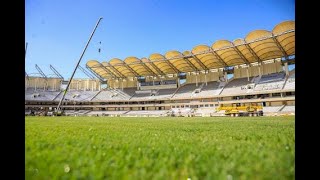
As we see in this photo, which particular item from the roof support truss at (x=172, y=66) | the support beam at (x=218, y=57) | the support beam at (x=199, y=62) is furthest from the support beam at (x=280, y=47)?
the roof support truss at (x=172, y=66)

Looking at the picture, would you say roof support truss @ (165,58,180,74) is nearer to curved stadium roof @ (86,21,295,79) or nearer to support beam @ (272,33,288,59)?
curved stadium roof @ (86,21,295,79)

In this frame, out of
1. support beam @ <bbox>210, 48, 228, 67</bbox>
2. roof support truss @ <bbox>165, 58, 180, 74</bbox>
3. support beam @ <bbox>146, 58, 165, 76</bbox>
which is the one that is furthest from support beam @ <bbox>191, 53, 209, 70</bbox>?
support beam @ <bbox>146, 58, 165, 76</bbox>

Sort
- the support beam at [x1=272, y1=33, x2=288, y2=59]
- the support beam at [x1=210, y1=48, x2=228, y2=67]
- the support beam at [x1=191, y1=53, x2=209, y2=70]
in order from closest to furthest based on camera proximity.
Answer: the support beam at [x1=272, y1=33, x2=288, y2=59], the support beam at [x1=210, y1=48, x2=228, y2=67], the support beam at [x1=191, y1=53, x2=209, y2=70]

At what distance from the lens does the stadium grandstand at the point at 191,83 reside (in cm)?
4653

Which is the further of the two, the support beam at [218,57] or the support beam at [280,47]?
the support beam at [218,57]

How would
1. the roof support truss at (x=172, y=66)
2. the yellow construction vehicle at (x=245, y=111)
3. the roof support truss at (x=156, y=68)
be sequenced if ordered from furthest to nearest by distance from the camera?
the roof support truss at (x=156, y=68)
the roof support truss at (x=172, y=66)
the yellow construction vehicle at (x=245, y=111)

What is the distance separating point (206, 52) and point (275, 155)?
168ft

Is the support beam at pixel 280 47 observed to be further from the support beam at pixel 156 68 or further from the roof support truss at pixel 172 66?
the support beam at pixel 156 68

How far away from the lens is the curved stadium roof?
4372 centimetres

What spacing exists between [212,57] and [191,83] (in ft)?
49.3
